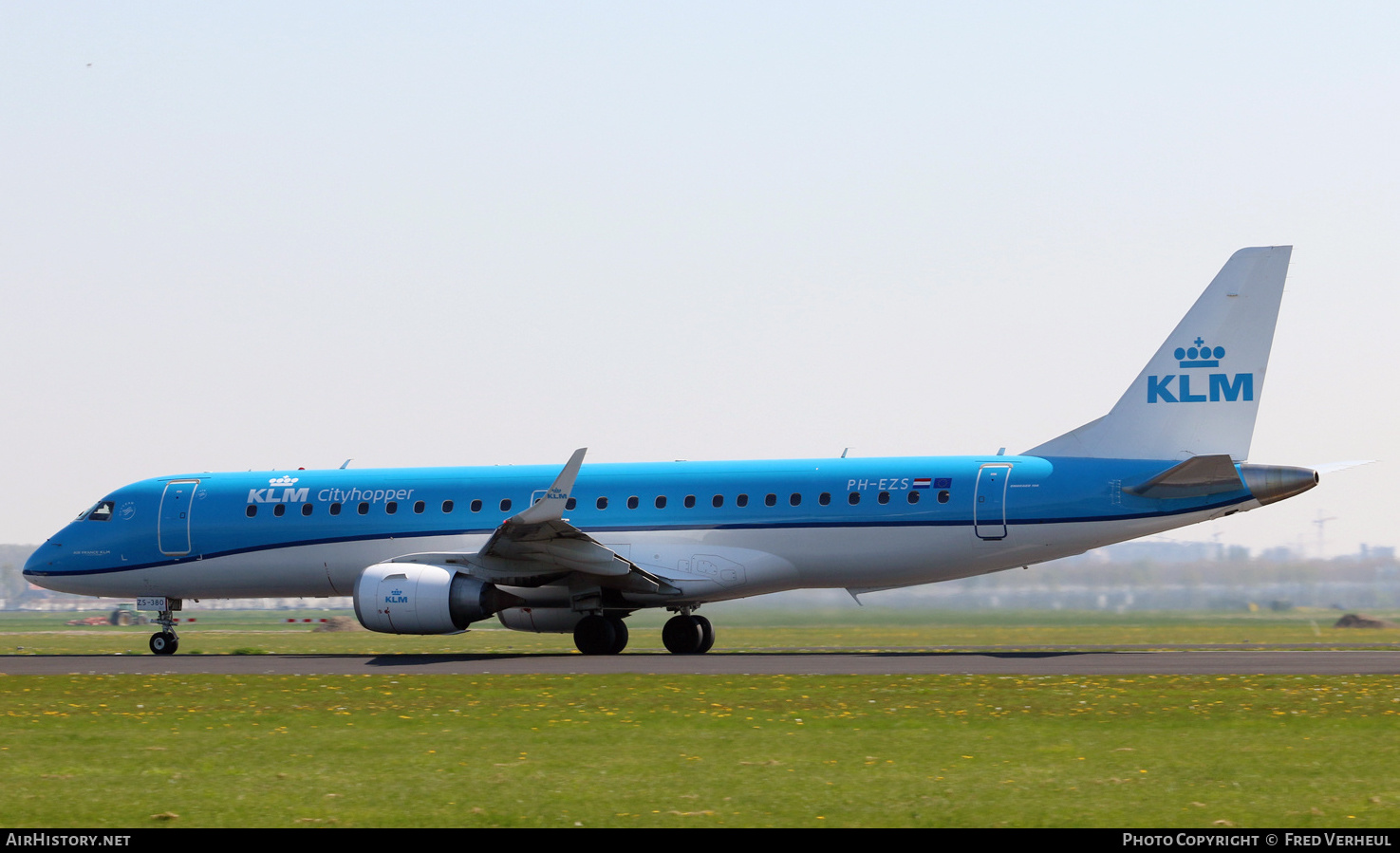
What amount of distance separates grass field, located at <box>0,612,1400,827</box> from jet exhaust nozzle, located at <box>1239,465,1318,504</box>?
19.9ft

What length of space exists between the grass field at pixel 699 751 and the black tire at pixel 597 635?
681cm

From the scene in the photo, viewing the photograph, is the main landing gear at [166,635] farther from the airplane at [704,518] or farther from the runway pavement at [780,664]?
the runway pavement at [780,664]

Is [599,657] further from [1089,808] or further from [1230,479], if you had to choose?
[1089,808]

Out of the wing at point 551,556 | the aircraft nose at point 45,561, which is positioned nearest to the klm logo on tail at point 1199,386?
the wing at point 551,556

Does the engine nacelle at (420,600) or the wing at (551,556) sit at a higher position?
the wing at (551,556)

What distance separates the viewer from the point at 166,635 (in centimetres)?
3150

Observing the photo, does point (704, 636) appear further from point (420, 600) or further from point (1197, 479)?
point (1197, 479)

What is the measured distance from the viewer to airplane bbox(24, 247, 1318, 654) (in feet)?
87.2

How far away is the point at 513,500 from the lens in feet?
98.6

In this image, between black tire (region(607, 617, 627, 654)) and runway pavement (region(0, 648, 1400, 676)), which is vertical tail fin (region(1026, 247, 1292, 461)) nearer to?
runway pavement (region(0, 648, 1400, 676))

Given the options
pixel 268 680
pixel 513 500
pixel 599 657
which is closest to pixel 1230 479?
pixel 599 657

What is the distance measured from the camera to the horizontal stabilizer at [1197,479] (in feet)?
83.2

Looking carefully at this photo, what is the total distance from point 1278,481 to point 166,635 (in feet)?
71.2
